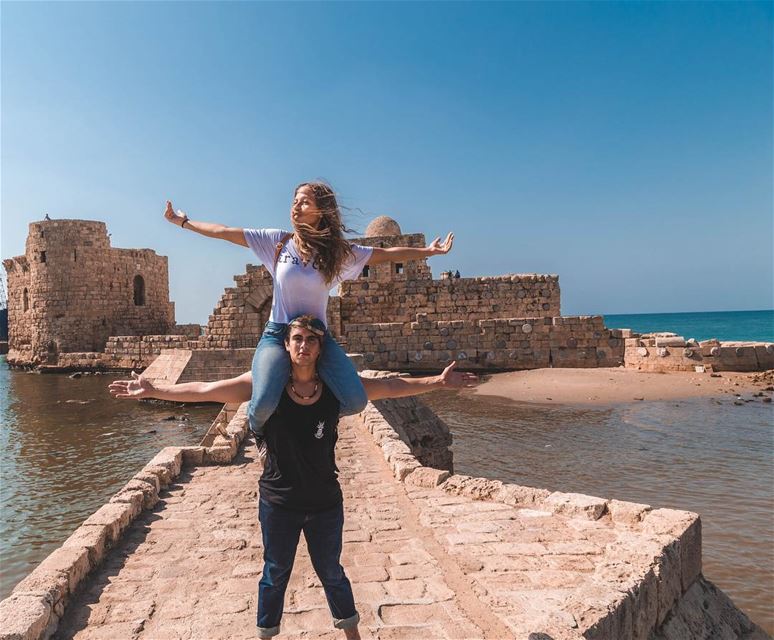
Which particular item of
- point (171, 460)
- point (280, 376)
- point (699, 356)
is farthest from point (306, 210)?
point (699, 356)

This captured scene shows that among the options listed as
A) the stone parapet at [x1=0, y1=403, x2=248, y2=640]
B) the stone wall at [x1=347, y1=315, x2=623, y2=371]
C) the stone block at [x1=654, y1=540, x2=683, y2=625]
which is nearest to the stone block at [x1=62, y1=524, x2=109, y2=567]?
the stone parapet at [x1=0, y1=403, x2=248, y2=640]

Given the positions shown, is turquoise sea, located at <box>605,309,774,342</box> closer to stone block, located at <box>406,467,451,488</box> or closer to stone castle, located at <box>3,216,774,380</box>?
stone castle, located at <box>3,216,774,380</box>

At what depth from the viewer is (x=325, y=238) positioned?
2.50 metres

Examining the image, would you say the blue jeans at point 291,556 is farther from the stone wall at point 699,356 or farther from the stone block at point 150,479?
the stone wall at point 699,356

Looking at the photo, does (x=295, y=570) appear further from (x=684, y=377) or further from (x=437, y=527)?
(x=684, y=377)

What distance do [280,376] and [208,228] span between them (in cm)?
98

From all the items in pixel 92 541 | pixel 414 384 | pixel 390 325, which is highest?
pixel 390 325

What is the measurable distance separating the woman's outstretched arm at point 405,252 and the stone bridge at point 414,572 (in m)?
1.84

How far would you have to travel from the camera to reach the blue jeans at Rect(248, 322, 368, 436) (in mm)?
2197

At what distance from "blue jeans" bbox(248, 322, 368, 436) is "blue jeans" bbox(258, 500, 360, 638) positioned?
392 mm

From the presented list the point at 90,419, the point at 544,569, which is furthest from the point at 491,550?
the point at 90,419

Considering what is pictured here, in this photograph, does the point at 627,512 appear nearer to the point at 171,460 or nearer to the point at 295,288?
the point at 295,288

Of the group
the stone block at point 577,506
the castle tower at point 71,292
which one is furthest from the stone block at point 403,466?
the castle tower at point 71,292

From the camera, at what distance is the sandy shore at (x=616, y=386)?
13305 millimetres
